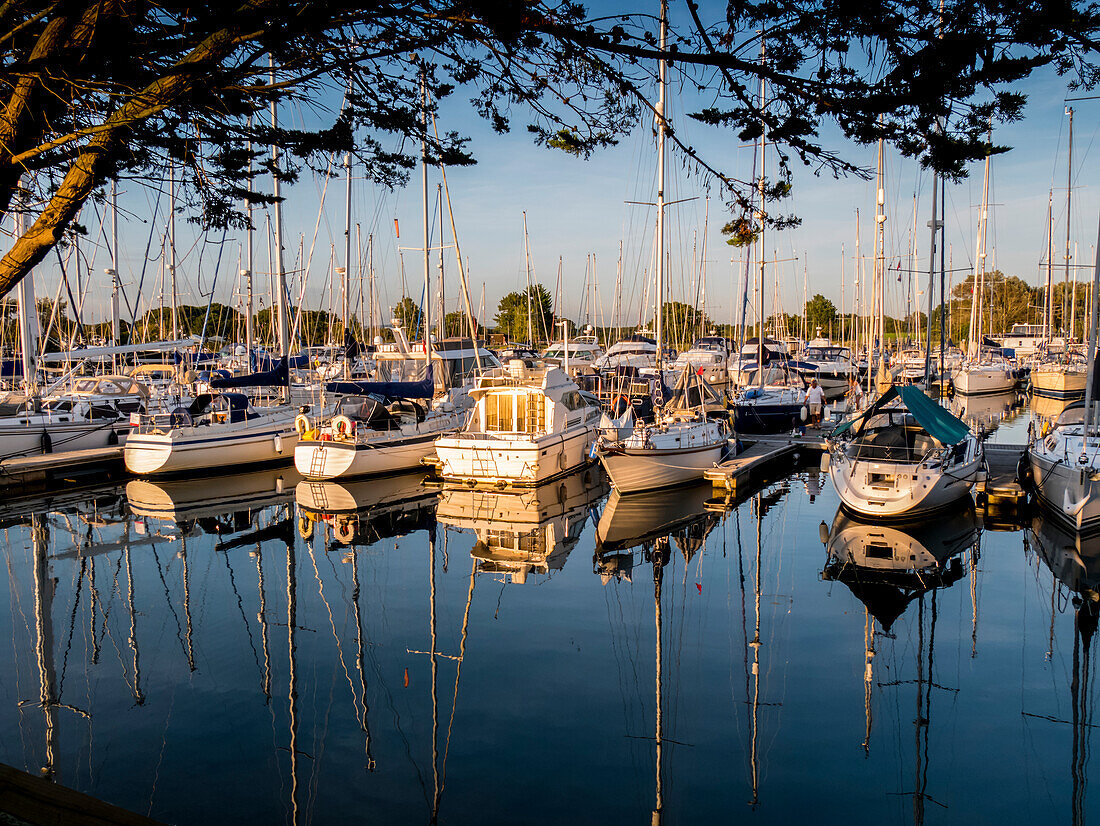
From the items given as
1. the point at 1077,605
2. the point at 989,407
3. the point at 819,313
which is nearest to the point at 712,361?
the point at 989,407

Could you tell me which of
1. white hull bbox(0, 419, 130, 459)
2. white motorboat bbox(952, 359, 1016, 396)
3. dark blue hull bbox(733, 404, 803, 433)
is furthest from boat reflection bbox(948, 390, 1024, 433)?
white hull bbox(0, 419, 130, 459)

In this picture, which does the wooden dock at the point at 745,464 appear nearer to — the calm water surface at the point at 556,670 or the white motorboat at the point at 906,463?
the white motorboat at the point at 906,463

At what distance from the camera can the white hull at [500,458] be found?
20750 mm

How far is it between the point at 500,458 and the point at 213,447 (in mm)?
9189

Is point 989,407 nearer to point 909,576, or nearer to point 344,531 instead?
point 909,576

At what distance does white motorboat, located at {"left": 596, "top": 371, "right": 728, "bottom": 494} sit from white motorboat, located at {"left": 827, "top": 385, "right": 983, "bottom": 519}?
365cm

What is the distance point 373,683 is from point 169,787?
265 centimetres

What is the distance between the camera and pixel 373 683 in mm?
9625

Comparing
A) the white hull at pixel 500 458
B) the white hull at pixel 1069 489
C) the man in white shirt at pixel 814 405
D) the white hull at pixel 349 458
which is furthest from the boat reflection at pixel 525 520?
the man in white shirt at pixel 814 405

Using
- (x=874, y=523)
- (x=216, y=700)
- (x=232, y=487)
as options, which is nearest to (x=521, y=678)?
(x=216, y=700)

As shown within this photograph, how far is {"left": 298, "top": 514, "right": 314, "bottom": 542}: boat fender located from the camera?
17.2m

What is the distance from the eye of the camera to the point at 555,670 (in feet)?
33.4

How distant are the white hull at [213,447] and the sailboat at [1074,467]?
20735mm

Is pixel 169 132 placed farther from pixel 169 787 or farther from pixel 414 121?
pixel 169 787
